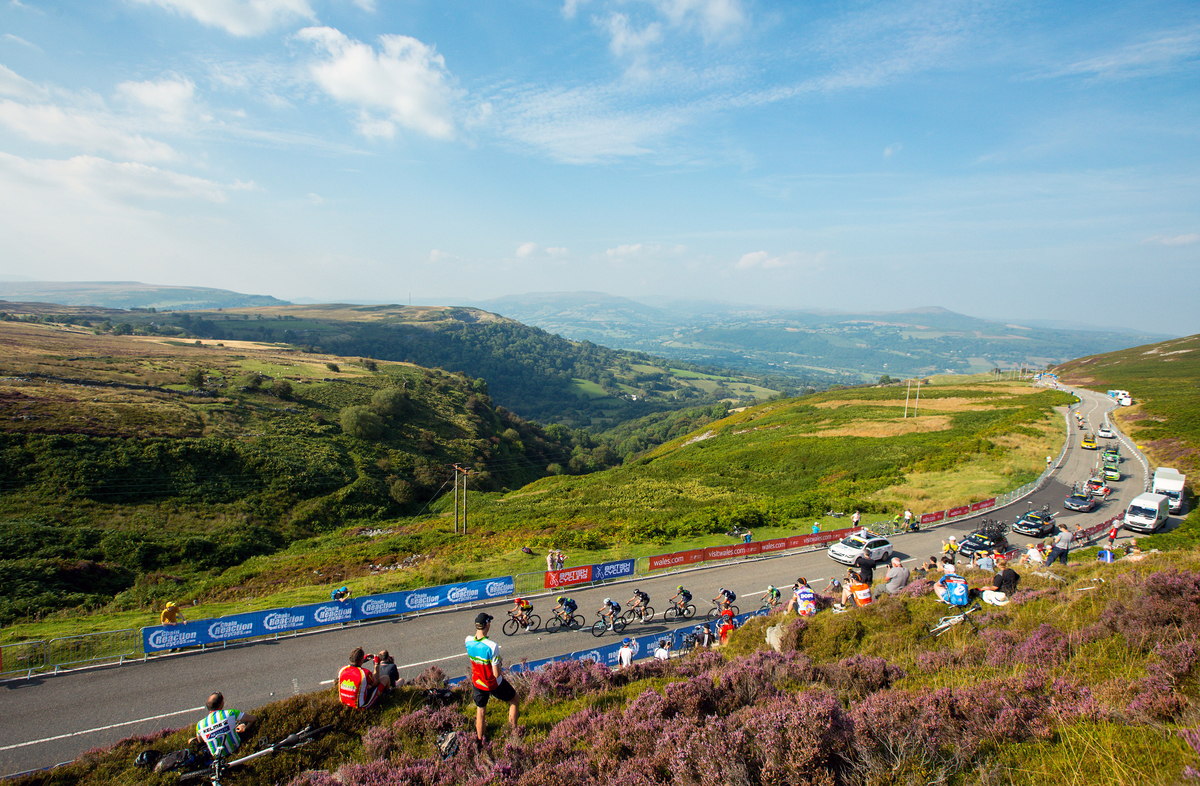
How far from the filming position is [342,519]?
148 ft

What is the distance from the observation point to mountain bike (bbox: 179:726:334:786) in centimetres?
721

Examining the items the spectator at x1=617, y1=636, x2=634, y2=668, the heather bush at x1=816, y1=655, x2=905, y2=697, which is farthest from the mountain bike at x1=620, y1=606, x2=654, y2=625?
the heather bush at x1=816, y1=655, x2=905, y2=697

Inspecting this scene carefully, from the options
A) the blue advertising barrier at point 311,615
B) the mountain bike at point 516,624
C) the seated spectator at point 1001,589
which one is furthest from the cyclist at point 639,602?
the seated spectator at point 1001,589

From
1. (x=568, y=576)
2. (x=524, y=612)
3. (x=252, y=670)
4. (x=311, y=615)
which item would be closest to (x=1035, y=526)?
(x=568, y=576)

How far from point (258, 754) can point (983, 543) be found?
1157 inches

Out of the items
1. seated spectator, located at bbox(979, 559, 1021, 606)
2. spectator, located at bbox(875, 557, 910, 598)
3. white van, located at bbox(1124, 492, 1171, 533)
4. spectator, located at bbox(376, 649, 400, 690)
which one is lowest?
white van, located at bbox(1124, 492, 1171, 533)

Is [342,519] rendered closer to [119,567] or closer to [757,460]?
[119,567]

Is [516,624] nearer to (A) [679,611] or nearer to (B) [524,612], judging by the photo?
(B) [524,612]

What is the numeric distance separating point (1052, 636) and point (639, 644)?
1005cm

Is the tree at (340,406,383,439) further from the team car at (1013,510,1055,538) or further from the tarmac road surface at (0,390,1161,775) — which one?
the team car at (1013,510,1055,538)

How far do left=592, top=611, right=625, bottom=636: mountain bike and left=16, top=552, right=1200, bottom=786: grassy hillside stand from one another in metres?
7.11

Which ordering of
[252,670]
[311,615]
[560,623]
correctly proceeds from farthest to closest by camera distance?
[560,623] → [311,615] → [252,670]

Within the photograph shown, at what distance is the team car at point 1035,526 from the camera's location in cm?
2688

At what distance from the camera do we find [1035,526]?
26.9 metres
